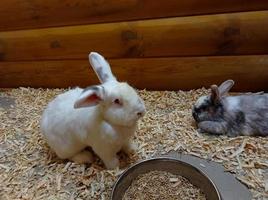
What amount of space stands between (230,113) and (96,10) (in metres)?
1.16

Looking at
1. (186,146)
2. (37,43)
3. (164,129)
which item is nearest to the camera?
(186,146)

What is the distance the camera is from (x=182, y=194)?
167 centimetres

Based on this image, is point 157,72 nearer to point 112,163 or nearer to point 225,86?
point 225,86

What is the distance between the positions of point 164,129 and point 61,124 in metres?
0.67

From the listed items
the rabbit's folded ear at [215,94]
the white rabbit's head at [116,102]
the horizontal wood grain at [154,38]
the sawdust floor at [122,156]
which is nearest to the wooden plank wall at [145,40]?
the horizontal wood grain at [154,38]

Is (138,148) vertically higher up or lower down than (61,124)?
lower down

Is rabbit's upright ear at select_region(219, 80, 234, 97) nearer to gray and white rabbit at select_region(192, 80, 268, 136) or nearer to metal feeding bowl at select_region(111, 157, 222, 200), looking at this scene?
gray and white rabbit at select_region(192, 80, 268, 136)

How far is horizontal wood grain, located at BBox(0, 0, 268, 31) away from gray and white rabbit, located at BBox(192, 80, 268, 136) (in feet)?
1.69

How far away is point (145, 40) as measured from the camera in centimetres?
237

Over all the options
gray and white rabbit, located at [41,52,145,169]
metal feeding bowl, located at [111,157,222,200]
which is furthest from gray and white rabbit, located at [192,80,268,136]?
gray and white rabbit, located at [41,52,145,169]

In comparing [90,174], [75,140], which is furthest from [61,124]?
[90,174]

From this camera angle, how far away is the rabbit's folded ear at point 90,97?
1552 mm

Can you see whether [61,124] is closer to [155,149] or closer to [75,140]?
[75,140]

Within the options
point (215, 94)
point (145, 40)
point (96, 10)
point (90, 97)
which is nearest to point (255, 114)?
point (215, 94)
